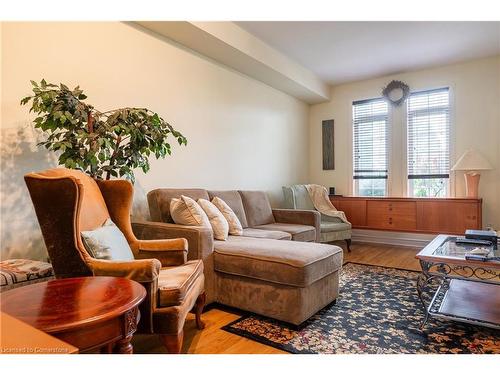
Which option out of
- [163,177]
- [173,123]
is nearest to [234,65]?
[173,123]

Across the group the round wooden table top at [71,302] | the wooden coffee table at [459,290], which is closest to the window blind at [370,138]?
the wooden coffee table at [459,290]

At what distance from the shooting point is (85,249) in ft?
5.41

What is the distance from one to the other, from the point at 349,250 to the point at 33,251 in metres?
3.75

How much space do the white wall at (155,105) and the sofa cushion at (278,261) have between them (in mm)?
1118

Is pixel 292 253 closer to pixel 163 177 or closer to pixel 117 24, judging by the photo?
pixel 163 177

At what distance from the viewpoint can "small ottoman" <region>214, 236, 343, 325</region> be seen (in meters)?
2.07

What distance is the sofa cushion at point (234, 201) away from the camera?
3.40 meters

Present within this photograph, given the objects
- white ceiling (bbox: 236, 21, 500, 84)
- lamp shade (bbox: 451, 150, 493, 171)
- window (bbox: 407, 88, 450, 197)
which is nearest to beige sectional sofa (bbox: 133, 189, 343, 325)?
white ceiling (bbox: 236, 21, 500, 84)

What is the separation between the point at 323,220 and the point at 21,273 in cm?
366

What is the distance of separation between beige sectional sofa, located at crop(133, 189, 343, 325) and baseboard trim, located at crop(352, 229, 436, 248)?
293cm

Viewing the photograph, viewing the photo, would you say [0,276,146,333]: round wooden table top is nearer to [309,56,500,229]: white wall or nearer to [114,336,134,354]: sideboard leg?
[114,336,134,354]: sideboard leg

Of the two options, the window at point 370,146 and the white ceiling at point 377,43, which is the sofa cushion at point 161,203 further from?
the window at point 370,146
